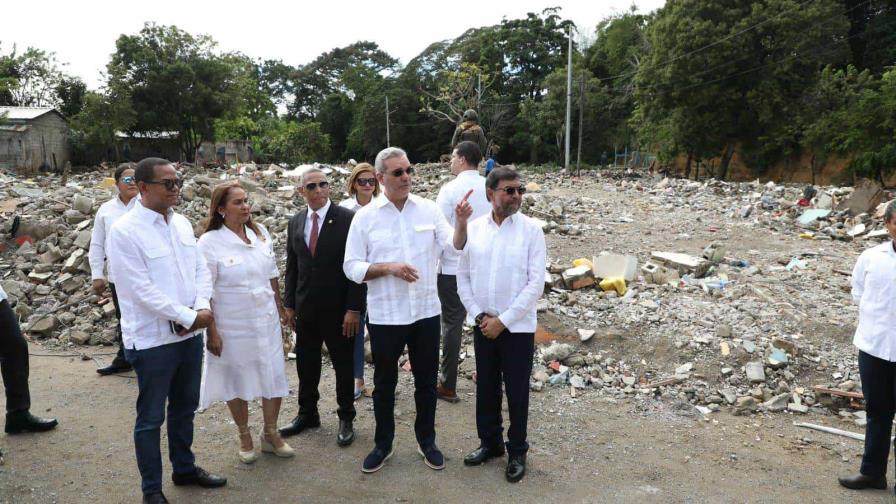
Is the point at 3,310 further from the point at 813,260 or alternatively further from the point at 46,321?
the point at 813,260

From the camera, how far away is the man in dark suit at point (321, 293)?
12.7 ft

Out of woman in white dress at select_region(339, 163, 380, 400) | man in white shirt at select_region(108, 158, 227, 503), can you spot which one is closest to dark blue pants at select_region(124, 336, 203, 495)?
man in white shirt at select_region(108, 158, 227, 503)

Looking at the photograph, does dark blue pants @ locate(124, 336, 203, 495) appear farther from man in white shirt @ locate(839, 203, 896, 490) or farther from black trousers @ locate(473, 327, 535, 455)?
man in white shirt @ locate(839, 203, 896, 490)

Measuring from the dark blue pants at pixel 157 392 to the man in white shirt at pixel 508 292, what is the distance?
1634 millimetres

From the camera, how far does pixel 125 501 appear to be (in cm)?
332

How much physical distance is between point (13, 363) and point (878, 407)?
18.5 ft

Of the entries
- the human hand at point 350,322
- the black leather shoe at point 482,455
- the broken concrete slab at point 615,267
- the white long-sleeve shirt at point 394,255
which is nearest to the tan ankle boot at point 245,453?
the human hand at point 350,322

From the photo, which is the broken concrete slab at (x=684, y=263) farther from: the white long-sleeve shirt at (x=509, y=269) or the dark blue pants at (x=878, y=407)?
the white long-sleeve shirt at (x=509, y=269)

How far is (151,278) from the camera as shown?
3.06m

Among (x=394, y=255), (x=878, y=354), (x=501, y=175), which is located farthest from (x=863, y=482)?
(x=394, y=255)

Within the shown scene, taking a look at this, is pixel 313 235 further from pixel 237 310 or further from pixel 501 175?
pixel 501 175

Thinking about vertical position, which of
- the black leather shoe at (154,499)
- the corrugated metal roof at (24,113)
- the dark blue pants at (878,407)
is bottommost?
the black leather shoe at (154,499)

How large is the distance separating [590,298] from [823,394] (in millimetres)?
2513

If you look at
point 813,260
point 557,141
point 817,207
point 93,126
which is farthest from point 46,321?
point 557,141
